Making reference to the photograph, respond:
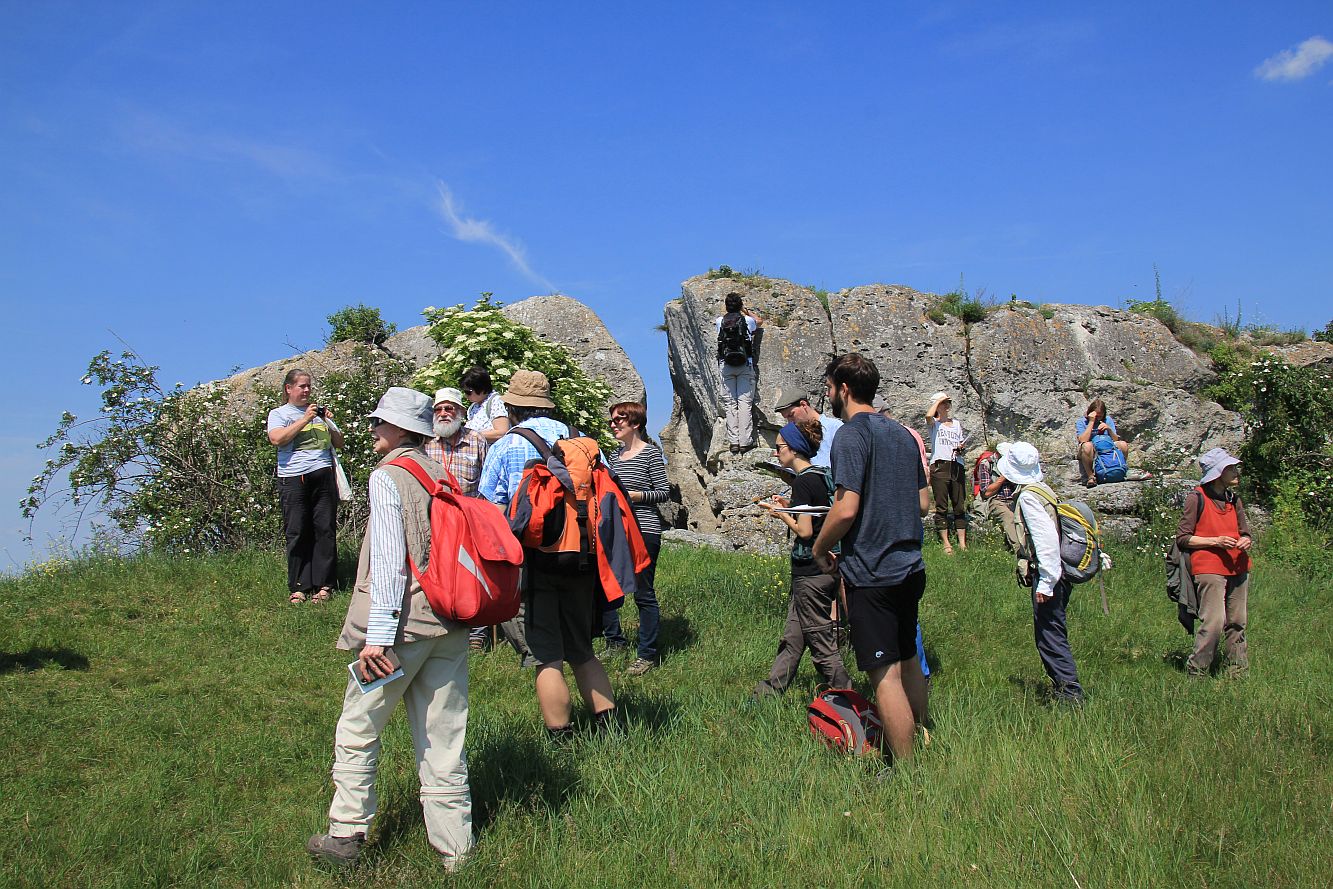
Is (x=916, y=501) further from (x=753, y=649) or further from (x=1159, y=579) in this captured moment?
(x=1159, y=579)

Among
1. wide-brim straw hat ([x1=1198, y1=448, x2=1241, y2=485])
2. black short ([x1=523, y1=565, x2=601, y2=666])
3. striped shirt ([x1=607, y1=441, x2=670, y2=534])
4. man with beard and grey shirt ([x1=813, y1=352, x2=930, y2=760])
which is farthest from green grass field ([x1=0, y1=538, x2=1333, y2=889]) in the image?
wide-brim straw hat ([x1=1198, y1=448, x2=1241, y2=485])

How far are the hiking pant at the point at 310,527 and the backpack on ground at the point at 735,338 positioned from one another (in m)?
6.44

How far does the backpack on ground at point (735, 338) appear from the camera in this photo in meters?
12.9

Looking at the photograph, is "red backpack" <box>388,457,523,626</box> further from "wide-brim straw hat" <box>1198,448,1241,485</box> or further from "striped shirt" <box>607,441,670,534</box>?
"wide-brim straw hat" <box>1198,448,1241,485</box>

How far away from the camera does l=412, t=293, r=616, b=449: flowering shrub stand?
8938 mm

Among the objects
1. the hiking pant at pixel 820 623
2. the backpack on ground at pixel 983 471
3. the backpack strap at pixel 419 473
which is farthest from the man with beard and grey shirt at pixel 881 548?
the backpack on ground at pixel 983 471

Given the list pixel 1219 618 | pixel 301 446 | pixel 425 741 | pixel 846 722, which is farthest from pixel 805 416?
pixel 301 446

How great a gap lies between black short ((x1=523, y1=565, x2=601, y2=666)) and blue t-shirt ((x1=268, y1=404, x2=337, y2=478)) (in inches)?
163

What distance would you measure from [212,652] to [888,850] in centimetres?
534

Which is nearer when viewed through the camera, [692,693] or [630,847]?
[630,847]

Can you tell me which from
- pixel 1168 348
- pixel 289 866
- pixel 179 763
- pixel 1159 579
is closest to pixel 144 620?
pixel 179 763

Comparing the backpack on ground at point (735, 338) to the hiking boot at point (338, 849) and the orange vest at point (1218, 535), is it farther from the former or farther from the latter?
the hiking boot at point (338, 849)

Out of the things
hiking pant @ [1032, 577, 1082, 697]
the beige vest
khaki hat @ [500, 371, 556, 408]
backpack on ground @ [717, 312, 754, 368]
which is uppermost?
backpack on ground @ [717, 312, 754, 368]

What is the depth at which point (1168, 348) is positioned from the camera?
13.7 meters
